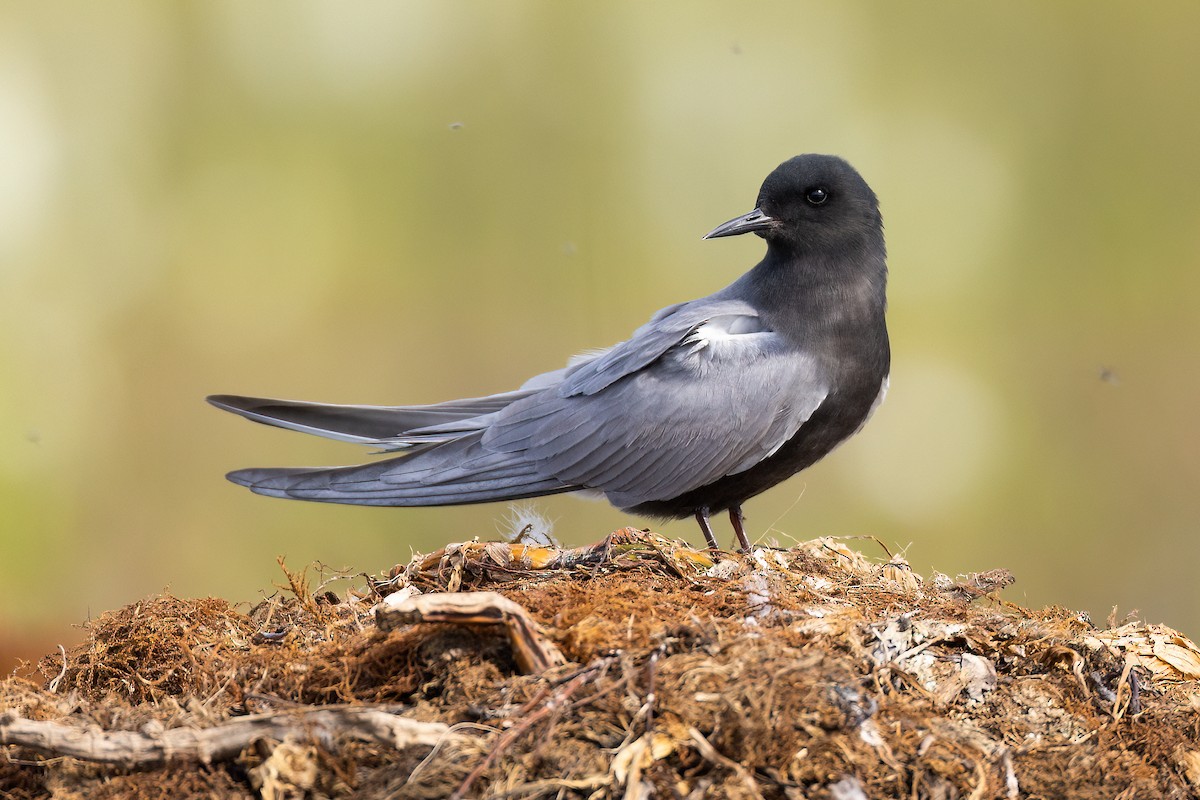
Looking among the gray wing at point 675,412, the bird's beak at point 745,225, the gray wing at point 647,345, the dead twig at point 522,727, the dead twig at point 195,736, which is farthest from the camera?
the bird's beak at point 745,225

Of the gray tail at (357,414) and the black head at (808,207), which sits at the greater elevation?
the black head at (808,207)

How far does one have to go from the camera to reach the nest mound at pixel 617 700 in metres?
1.49

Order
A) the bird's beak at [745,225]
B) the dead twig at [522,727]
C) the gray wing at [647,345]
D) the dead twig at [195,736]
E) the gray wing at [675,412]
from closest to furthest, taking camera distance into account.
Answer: the dead twig at [522,727]
the dead twig at [195,736]
the gray wing at [675,412]
the gray wing at [647,345]
the bird's beak at [745,225]

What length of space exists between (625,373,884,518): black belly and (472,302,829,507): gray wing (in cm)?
8


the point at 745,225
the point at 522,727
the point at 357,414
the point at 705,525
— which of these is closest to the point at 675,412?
the point at 705,525

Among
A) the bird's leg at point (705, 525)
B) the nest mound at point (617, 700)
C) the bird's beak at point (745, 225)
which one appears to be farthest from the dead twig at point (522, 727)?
the bird's beak at point (745, 225)

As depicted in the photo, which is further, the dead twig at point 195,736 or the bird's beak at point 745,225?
the bird's beak at point 745,225

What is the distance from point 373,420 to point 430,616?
1959mm

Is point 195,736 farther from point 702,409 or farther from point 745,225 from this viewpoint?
point 745,225

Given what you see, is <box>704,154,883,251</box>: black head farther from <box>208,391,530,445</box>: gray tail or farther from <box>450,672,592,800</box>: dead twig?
<box>450,672,592,800</box>: dead twig

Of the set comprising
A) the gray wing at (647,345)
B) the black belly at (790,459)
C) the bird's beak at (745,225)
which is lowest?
the black belly at (790,459)

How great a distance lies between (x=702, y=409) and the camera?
123 inches

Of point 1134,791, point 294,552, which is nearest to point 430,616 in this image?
point 1134,791

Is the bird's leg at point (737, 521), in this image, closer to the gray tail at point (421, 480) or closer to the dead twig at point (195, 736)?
the gray tail at point (421, 480)
